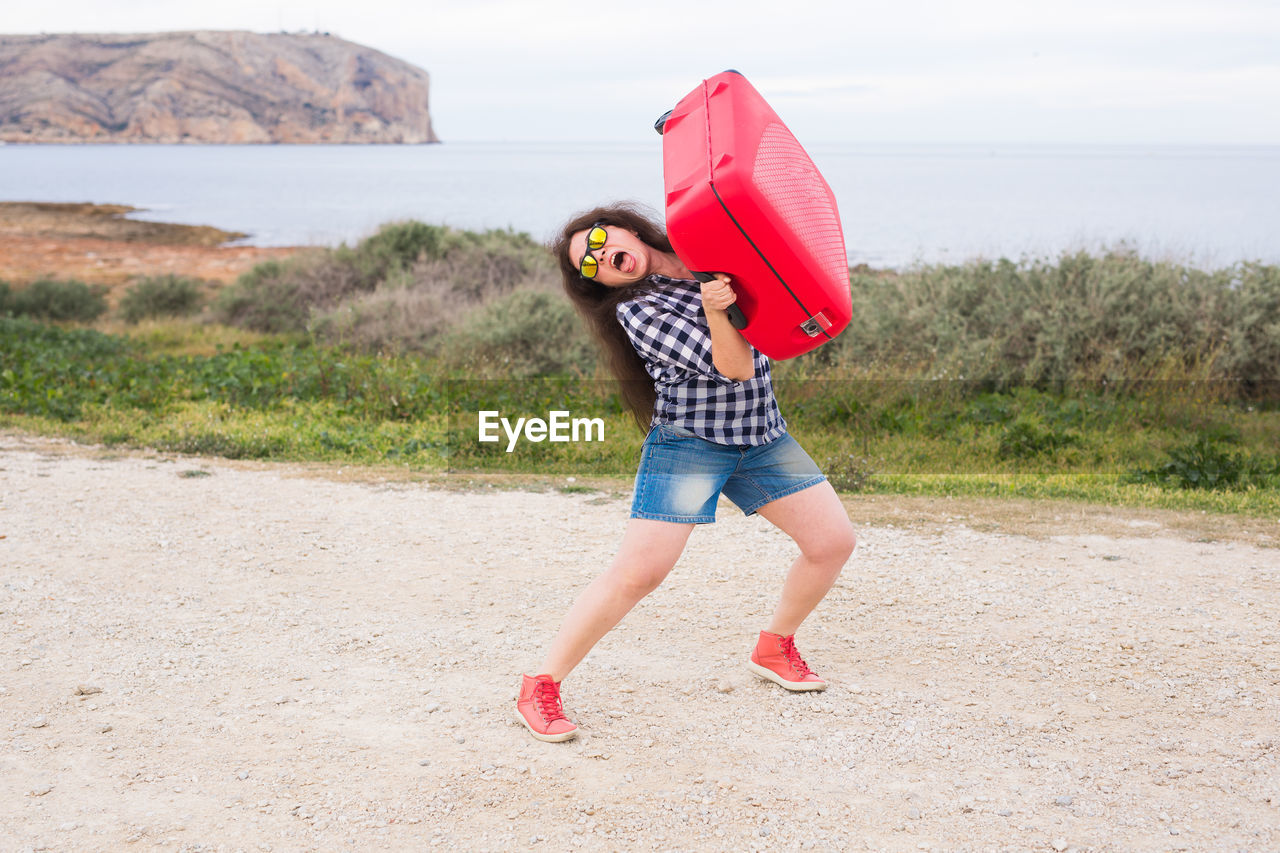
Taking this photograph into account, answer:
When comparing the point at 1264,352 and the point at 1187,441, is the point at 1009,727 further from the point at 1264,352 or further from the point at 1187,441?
the point at 1264,352

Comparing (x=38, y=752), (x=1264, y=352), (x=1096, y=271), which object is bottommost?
(x=38, y=752)

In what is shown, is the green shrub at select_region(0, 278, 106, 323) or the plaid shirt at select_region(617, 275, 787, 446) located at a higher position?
the plaid shirt at select_region(617, 275, 787, 446)

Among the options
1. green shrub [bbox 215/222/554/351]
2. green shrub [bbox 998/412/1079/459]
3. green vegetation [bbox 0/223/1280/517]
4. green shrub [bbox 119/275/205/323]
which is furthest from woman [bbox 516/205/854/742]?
green shrub [bbox 119/275/205/323]

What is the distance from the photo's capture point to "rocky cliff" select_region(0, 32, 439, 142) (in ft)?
557

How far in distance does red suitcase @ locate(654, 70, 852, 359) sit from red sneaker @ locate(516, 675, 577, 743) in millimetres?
1408

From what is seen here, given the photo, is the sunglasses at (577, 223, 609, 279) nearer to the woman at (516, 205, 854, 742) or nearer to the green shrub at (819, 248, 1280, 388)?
the woman at (516, 205, 854, 742)

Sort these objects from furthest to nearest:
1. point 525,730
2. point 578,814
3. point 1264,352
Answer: point 1264,352
point 525,730
point 578,814

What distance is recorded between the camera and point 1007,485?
753 cm

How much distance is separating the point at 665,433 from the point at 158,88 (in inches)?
7850

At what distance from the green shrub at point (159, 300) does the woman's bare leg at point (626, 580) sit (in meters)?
19.4

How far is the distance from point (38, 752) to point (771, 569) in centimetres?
343

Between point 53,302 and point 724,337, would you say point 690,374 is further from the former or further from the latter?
point 53,302

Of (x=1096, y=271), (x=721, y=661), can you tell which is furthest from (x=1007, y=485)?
(x=1096, y=271)

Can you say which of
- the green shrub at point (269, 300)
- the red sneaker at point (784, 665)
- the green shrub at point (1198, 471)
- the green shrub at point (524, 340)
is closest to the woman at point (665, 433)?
the red sneaker at point (784, 665)
